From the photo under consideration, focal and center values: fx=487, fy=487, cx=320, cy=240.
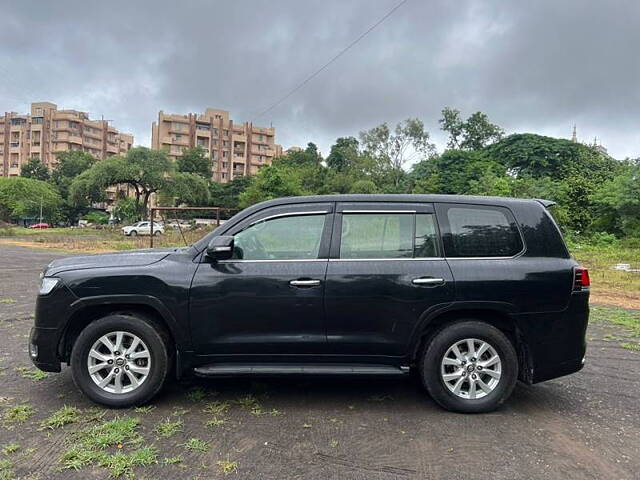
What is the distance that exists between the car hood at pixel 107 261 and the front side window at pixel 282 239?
71cm

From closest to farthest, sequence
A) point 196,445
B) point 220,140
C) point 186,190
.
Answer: point 196,445 < point 186,190 < point 220,140

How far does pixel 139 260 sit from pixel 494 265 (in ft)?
9.68

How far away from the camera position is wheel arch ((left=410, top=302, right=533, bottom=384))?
154 inches

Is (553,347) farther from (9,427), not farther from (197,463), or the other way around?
Answer: (9,427)

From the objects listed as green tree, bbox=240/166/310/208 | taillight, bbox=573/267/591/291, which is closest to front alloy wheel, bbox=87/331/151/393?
taillight, bbox=573/267/591/291

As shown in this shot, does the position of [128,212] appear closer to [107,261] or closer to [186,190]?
[186,190]

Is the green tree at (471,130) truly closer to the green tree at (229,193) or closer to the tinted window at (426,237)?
the green tree at (229,193)

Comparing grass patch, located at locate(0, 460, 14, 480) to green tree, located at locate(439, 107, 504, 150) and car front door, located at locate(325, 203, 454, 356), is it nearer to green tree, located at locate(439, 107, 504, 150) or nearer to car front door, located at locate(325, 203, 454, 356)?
car front door, located at locate(325, 203, 454, 356)

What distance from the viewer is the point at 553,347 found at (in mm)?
3943

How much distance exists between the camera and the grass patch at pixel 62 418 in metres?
3.58

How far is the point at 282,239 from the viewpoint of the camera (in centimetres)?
410

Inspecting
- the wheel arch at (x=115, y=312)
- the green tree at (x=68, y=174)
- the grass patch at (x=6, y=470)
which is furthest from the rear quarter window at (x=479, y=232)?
the green tree at (x=68, y=174)

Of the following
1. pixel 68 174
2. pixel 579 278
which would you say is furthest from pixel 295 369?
pixel 68 174

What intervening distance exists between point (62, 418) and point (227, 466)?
150cm
